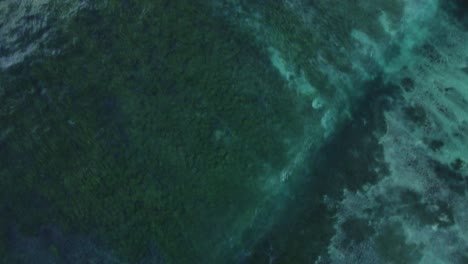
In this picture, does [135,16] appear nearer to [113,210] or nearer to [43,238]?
[113,210]

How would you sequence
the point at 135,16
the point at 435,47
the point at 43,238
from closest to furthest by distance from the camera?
the point at 43,238 → the point at 135,16 → the point at 435,47

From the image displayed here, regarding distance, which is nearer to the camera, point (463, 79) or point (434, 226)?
point (434, 226)

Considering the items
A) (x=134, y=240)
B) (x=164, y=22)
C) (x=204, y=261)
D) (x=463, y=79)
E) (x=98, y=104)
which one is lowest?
(x=204, y=261)

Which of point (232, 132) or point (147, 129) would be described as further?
point (232, 132)

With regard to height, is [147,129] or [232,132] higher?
[147,129]

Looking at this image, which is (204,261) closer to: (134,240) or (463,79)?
(134,240)

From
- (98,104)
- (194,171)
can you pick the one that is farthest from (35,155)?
(194,171)

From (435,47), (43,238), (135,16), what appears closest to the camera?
(43,238)

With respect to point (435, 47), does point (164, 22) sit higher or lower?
higher
